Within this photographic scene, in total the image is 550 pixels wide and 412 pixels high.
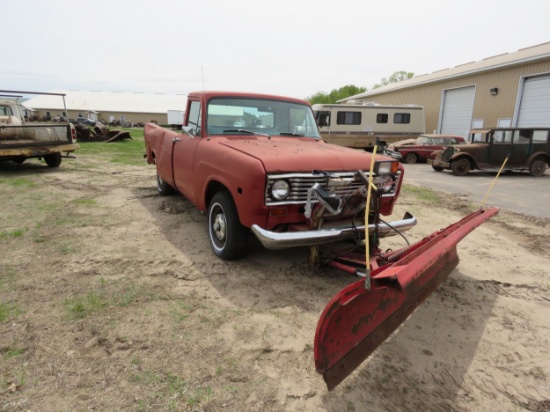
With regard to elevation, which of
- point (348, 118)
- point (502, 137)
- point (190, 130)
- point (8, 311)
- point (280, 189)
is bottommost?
point (8, 311)

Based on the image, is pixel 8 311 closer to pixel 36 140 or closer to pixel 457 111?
pixel 36 140

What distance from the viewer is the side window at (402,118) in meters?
19.8

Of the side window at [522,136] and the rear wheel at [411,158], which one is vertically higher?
the side window at [522,136]

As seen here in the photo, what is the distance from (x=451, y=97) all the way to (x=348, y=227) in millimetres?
21966

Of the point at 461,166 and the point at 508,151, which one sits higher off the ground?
the point at 508,151

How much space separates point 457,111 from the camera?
21062 mm

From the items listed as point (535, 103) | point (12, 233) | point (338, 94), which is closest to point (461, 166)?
point (535, 103)

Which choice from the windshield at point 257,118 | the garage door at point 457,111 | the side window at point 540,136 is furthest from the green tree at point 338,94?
the windshield at point 257,118

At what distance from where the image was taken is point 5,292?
3.11m

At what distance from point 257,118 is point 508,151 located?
11.4 m

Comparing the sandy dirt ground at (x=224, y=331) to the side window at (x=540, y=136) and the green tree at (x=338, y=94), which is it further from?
the green tree at (x=338, y=94)

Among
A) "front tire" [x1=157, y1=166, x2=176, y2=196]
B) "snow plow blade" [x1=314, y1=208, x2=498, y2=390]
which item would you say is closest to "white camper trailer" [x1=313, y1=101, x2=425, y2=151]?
"front tire" [x1=157, y1=166, x2=176, y2=196]

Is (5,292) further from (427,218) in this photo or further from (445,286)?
(427,218)

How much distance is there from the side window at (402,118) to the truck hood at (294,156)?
1743cm
